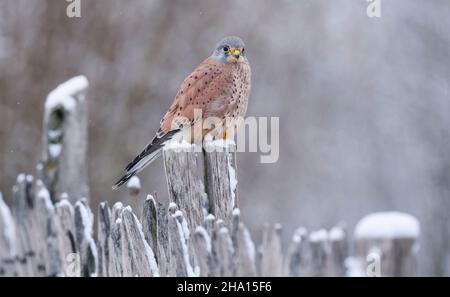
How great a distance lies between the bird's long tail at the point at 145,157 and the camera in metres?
4.25

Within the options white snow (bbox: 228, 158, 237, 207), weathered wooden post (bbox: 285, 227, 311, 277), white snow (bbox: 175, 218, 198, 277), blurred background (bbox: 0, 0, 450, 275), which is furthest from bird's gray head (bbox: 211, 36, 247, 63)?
blurred background (bbox: 0, 0, 450, 275)

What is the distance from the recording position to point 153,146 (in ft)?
14.5

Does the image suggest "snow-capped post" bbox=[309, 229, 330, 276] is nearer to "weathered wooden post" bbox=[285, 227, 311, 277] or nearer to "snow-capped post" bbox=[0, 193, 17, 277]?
"weathered wooden post" bbox=[285, 227, 311, 277]

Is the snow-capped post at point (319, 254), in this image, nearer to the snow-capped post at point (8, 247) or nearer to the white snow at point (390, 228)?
the white snow at point (390, 228)

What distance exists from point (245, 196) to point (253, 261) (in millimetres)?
6378

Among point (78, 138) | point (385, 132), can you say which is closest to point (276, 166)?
point (385, 132)

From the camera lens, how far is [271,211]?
30.4 feet

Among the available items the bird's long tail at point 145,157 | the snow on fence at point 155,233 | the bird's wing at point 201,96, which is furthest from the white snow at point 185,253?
the bird's wing at point 201,96

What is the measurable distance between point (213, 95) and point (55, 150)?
1.13m

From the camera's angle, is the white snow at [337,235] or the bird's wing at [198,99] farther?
the bird's wing at [198,99]

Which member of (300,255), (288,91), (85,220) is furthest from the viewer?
(288,91)

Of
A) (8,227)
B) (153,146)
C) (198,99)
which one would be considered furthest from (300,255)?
(198,99)

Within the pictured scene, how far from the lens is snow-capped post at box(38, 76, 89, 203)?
4.04m

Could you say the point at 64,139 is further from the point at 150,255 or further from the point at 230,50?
the point at 230,50
